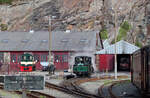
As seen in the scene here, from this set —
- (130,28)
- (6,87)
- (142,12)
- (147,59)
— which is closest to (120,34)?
(130,28)

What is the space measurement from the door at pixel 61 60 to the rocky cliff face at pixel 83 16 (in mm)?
15470

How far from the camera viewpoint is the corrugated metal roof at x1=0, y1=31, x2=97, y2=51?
169ft

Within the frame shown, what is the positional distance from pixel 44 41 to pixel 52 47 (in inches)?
104

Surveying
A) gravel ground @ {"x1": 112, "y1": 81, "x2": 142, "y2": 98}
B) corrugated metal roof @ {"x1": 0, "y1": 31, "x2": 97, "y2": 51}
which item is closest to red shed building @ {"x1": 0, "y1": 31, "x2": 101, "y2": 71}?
corrugated metal roof @ {"x1": 0, "y1": 31, "x2": 97, "y2": 51}

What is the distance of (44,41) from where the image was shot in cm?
5391

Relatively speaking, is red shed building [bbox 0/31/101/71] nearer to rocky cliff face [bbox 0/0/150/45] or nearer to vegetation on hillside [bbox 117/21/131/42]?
rocky cliff face [bbox 0/0/150/45]

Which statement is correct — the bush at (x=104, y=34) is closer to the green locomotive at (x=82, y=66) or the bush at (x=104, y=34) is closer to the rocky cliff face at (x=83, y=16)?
the rocky cliff face at (x=83, y=16)

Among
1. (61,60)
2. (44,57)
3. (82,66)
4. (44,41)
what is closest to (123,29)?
(44,41)

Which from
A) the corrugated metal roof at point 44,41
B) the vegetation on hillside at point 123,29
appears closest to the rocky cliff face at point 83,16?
the vegetation on hillside at point 123,29

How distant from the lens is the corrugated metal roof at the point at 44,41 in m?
51.5

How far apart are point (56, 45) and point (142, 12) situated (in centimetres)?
2580

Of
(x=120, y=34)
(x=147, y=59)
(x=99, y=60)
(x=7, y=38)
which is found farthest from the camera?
(x=120, y=34)

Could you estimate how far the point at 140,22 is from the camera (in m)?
68.4

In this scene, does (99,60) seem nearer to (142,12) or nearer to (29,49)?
(29,49)
